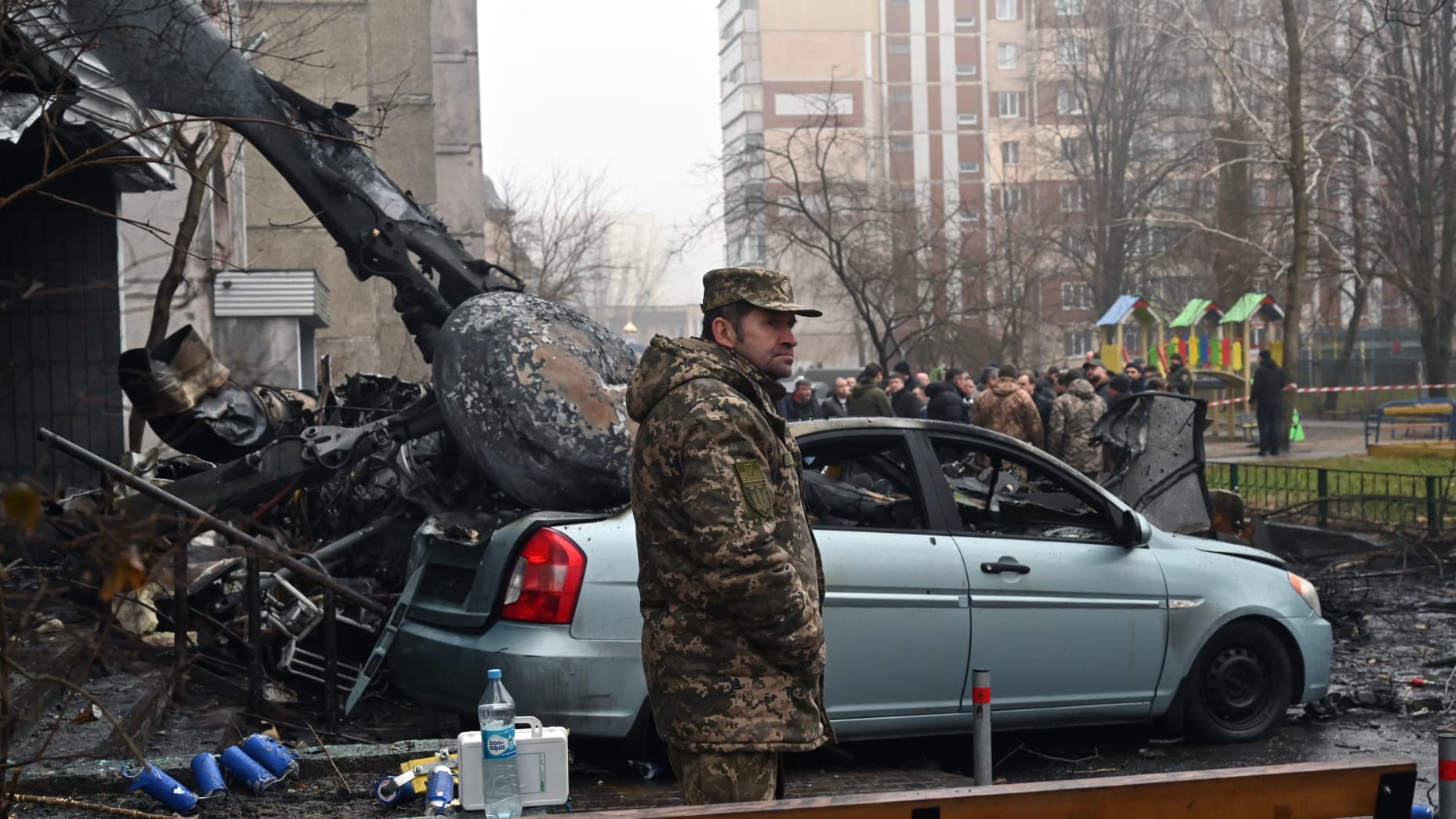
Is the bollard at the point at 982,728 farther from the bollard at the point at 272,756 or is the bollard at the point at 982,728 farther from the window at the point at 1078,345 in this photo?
the window at the point at 1078,345

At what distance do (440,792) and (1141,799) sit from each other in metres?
2.70

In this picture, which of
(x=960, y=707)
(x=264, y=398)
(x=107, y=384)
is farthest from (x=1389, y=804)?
(x=107, y=384)

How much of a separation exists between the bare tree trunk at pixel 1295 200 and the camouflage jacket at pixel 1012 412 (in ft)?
28.7

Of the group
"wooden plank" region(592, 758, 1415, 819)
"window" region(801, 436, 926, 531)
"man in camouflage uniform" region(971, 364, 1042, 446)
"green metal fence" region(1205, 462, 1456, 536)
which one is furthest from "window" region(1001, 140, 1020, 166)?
"wooden plank" region(592, 758, 1415, 819)

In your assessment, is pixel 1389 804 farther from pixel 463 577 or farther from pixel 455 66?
pixel 455 66

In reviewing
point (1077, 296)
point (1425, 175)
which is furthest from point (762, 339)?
point (1077, 296)

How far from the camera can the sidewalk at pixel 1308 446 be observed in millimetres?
23391

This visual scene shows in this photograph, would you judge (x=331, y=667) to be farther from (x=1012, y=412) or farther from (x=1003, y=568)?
(x=1012, y=412)

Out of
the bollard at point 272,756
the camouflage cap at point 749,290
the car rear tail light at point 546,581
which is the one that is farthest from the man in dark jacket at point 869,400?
the camouflage cap at point 749,290

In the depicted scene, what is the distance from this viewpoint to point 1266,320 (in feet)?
117

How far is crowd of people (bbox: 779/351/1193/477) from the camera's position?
47.5 ft

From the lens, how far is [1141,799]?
3.12 meters

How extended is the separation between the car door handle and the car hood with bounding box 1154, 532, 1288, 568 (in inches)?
34.4

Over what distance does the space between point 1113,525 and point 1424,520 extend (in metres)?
7.49
